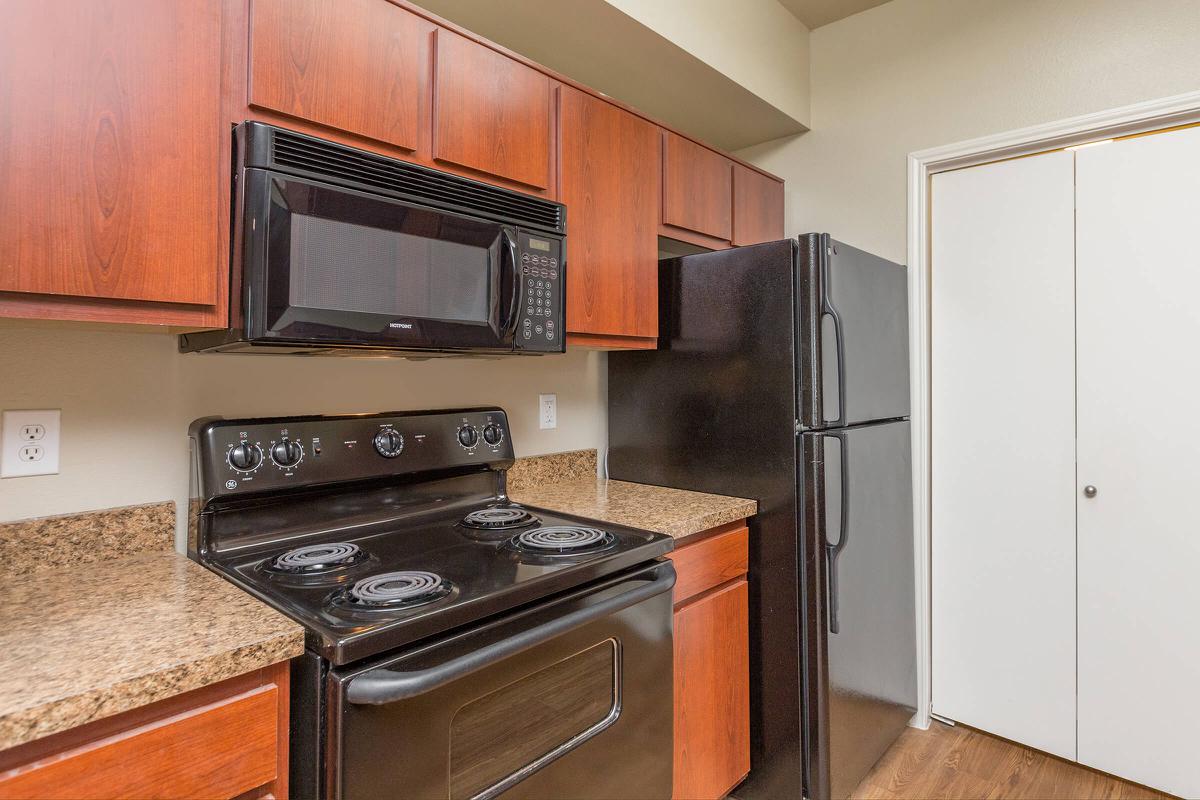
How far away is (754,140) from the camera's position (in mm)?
2713

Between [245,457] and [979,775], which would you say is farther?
[979,775]

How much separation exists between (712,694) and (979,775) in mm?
1032

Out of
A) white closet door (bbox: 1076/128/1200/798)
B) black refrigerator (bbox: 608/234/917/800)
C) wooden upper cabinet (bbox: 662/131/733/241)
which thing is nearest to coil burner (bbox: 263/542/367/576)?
black refrigerator (bbox: 608/234/917/800)

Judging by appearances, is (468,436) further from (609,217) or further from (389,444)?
(609,217)

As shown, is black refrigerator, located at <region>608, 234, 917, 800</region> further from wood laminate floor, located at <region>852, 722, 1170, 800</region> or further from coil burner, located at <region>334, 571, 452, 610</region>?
coil burner, located at <region>334, 571, 452, 610</region>

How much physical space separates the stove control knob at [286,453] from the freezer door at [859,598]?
126 cm

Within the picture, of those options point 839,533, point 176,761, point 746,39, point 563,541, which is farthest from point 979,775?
point 746,39

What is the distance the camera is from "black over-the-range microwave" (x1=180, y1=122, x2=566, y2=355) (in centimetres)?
110

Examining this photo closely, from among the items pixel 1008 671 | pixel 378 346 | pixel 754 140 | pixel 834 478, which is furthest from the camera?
pixel 754 140

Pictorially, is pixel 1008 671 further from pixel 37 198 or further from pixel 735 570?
pixel 37 198

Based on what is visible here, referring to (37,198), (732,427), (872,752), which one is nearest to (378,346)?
(37,198)

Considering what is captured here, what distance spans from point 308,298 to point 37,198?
0.38 metres

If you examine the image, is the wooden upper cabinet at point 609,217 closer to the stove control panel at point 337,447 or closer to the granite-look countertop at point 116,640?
the stove control panel at point 337,447

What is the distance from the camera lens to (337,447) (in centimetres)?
146
